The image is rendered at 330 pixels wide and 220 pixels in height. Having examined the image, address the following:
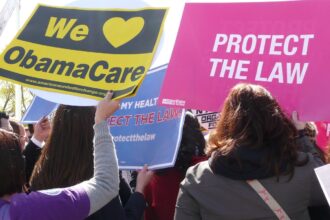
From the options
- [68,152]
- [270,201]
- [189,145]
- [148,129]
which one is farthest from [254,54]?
[68,152]

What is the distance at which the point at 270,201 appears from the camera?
2.03 m

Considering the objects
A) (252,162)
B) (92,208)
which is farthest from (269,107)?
(92,208)

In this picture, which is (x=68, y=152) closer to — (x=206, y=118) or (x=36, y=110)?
Result: (x=36, y=110)

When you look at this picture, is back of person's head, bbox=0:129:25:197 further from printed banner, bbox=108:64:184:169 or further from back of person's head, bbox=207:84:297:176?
printed banner, bbox=108:64:184:169

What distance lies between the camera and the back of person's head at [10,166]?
5.43 feet

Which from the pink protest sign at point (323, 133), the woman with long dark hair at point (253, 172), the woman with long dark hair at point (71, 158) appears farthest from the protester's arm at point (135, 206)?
the pink protest sign at point (323, 133)

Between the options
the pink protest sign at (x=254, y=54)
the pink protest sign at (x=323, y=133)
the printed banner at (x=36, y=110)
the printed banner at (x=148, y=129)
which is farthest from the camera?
the printed banner at (x=36, y=110)

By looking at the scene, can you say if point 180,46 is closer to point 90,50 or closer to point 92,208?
point 90,50

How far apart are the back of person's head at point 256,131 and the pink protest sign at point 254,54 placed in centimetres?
38

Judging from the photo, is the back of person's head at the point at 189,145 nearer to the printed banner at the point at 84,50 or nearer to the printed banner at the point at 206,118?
the printed banner at the point at 84,50

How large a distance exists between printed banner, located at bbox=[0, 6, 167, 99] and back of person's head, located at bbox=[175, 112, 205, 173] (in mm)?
746

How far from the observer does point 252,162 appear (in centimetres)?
204

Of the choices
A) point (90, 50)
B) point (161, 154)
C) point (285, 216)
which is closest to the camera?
point (285, 216)

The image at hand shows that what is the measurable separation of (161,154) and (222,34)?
0.69m
